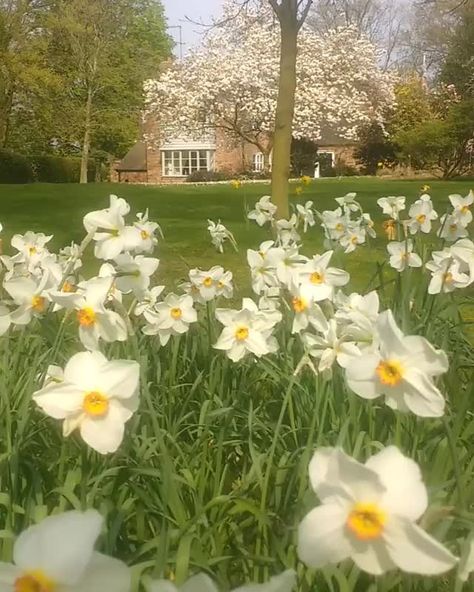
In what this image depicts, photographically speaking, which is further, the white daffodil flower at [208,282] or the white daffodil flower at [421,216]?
the white daffodil flower at [421,216]

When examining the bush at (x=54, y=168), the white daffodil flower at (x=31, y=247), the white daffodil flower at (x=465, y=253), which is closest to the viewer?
the white daffodil flower at (x=465, y=253)

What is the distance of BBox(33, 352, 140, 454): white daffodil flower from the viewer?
1.39m

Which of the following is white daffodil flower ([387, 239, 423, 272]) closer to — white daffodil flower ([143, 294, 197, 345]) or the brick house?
white daffodil flower ([143, 294, 197, 345])

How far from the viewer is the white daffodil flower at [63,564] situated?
777mm

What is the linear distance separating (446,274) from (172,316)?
2.79 ft

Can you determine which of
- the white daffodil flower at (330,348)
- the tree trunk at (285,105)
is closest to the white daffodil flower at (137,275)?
the white daffodil flower at (330,348)

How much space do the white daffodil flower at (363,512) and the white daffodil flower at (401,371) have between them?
1.27 ft

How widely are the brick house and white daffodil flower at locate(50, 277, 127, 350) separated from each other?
35.5 meters

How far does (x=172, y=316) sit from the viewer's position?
101 inches

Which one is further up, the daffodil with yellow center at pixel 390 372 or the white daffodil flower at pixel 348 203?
the white daffodil flower at pixel 348 203

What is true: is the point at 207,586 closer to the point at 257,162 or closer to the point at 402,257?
the point at 402,257

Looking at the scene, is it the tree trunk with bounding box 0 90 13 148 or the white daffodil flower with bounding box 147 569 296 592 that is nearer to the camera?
the white daffodil flower with bounding box 147 569 296 592

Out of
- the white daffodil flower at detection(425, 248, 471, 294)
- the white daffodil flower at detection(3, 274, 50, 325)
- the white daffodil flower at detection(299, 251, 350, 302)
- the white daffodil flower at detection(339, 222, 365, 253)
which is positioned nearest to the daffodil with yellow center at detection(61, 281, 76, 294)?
the white daffodil flower at detection(3, 274, 50, 325)

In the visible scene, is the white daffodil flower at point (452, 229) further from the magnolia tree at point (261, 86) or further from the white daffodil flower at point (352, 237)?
the magnolia tree at point (261, 86)
